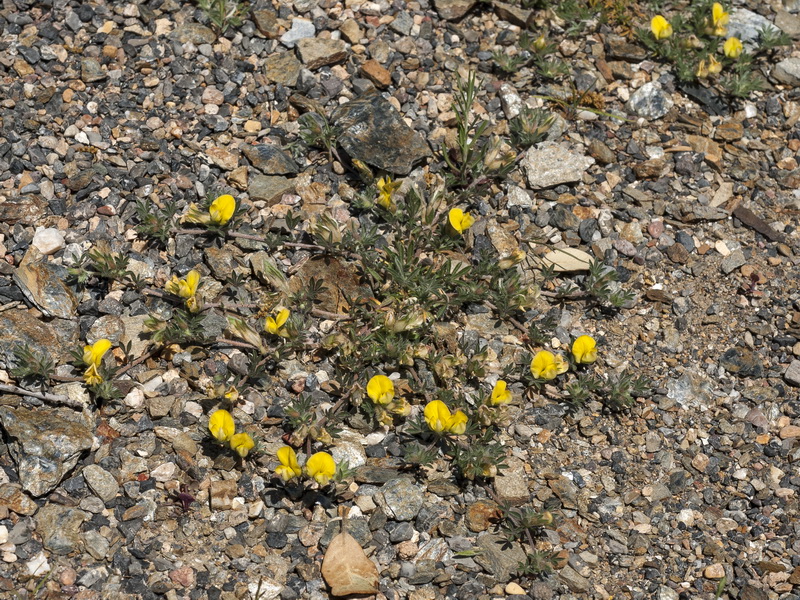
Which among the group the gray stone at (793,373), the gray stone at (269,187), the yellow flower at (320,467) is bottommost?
the yellow flower at (320,467)

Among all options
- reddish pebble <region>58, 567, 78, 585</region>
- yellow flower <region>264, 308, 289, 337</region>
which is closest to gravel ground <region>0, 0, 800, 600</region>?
reddish pebble <region>58, 567, 78, 585</region>

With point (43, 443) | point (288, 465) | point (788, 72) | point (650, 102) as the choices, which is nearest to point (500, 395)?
point (288, 465)

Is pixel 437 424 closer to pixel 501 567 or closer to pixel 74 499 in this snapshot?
pixel 501 567

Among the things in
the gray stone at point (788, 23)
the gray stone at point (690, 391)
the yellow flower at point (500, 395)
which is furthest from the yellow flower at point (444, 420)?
the gray stone at point (788, 23)

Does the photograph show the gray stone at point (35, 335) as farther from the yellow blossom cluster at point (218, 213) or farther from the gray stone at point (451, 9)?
the gray stone at point (451, 9)

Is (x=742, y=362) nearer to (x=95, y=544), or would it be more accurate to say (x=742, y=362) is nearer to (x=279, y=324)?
(x=279, y=324)

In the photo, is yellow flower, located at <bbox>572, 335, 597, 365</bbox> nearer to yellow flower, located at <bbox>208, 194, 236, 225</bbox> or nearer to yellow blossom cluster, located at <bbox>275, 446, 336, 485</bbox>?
yellow blossom cluster, located at <bbox>275, 446, 336, 485</bbox>
